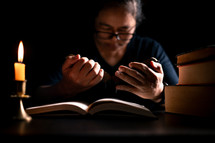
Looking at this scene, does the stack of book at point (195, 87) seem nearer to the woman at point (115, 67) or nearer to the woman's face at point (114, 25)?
the woman at point (115, 67)

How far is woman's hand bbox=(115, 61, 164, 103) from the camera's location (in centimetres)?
96

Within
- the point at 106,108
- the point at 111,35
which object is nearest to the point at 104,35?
the point at 111,35

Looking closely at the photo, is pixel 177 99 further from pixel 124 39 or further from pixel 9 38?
pixel 9 38

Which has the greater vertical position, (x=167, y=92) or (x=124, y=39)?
(x=124, y=39)

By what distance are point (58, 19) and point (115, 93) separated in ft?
3.12

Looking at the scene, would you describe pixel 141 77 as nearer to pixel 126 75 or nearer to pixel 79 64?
pixel 126 75

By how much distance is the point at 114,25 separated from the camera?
1.43 m

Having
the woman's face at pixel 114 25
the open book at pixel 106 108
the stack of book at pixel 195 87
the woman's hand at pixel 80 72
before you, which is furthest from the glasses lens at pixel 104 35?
the open book at pixel 106 108

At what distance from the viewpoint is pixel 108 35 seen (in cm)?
146

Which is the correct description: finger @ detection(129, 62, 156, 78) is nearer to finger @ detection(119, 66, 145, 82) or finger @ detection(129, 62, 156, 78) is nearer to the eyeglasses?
finger @ detection(119, 66, 145, 82)

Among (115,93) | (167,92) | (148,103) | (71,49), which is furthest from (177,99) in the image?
(71,49)

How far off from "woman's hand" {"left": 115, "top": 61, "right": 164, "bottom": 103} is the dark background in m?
0.77

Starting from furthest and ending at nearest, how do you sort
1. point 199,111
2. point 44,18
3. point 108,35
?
point 44,18 → point 108,35 → point 199,111

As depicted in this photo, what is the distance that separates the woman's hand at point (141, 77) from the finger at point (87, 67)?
0.14 m
